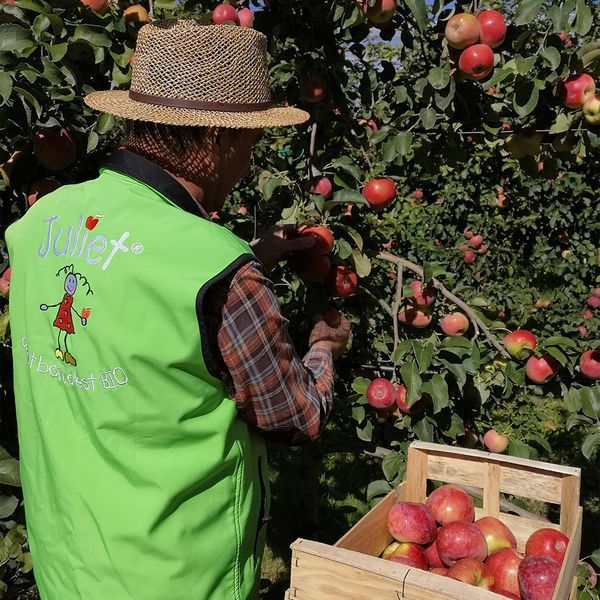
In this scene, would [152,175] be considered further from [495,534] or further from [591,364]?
[591,364]

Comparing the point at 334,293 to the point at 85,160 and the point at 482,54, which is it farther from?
the point at 85,160

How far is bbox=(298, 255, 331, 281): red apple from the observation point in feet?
5.49

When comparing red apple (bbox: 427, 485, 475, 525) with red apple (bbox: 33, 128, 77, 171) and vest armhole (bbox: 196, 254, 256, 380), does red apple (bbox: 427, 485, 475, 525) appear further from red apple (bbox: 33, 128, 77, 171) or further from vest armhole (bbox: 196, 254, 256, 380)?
red apple (bbox: 33, 128, 77, 171)

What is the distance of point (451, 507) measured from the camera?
1.47m

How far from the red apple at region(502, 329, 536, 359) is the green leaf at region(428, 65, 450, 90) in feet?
2.27

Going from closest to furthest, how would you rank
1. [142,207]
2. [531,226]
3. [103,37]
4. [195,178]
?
[142,207] → [195,178] → [103,37] → [531,226]

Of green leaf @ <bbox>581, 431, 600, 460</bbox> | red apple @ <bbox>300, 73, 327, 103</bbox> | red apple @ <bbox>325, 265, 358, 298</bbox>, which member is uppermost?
red apple @ <bbox>300, 73, 327, 103</bbox>

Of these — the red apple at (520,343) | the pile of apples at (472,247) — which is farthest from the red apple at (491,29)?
the pile of apples at (472,247)

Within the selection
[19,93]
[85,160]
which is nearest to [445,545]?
[19,93]

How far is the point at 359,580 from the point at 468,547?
1.19ft

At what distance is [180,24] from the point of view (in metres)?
1.17

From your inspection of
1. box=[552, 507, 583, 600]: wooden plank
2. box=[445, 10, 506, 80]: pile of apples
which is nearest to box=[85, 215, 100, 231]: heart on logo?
box=[552, 507, 583, 600]: wooden plank

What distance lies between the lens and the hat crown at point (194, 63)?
1.13m

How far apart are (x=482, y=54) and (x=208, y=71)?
87 cm
